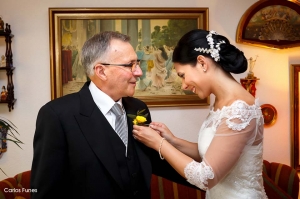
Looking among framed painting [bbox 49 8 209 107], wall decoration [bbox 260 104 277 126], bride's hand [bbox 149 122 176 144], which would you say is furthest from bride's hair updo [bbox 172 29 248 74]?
wall decoration [bbox 260 104 277 126]

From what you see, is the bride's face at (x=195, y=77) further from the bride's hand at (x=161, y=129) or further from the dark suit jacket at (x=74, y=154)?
the dark suit jacket at (x=74, y=154)

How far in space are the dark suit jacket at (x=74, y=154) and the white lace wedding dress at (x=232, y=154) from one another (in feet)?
1.36

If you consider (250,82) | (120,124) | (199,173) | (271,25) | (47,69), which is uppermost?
(271,25)

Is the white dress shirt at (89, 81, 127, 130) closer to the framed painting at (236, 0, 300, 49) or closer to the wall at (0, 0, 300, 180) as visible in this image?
the wall at (0, 0, 300, 180)

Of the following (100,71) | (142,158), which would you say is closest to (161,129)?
(142,158)

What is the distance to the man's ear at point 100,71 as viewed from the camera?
1738 mm

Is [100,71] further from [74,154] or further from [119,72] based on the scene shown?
[74,154]

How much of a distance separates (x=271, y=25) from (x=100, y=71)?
2278 millimetres

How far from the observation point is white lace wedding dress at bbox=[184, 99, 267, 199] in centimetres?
166

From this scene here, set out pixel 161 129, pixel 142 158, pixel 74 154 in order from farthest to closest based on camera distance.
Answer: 1. pixel 161 129
2. pixel 142 158
3. pixel 74 154

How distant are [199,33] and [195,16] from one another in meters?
1.50

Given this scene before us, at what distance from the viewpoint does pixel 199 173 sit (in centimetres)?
167

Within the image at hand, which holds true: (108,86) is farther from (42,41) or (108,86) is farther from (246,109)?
(42,41)

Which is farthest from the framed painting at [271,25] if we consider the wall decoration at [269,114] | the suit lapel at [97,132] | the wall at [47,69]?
the suit lapel at [97,132]
